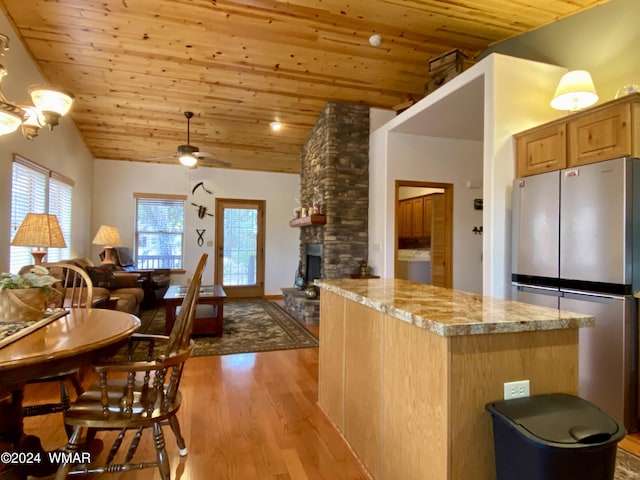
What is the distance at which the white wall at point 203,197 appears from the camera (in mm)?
6598

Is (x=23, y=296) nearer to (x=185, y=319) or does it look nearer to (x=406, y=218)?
(x=185, y=319)

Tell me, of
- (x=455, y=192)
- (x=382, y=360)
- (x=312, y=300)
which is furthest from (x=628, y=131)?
(x=312, y=300)

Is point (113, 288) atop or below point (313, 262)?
below

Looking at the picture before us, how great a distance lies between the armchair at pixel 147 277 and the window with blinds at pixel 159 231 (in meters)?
0.42

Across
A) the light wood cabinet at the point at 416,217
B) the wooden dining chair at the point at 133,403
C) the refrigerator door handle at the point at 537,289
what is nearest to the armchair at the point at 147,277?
the wooden dining chair at the point at 133,403

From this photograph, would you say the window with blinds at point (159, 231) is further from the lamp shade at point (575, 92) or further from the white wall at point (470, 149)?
A: the lamp shade at point (575, 92)

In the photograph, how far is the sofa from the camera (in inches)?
140

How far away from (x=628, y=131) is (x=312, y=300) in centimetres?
397

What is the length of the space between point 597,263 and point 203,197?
6.32m

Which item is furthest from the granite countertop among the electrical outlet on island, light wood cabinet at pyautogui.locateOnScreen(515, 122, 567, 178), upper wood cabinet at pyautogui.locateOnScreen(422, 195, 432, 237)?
upper wood cabinet at pyautogui.locateOnScreen(422, 195, 432, 237)

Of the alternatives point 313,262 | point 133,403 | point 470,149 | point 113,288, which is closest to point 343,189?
point 313,262

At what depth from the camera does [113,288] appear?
4758 mm

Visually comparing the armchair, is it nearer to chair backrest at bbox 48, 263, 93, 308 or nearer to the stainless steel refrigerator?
chair backrest at bbox 48, 263, 93, 308

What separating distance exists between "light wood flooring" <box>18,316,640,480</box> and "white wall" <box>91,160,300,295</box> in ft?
13.4
